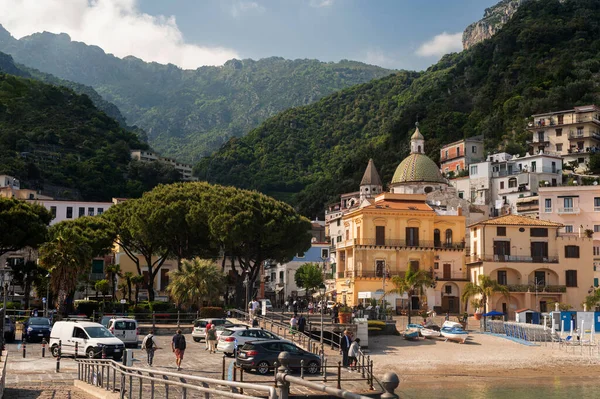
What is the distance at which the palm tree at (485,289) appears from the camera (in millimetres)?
63000

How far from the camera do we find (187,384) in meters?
12.1

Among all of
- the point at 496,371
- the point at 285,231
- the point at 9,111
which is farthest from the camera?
the point at 9,111

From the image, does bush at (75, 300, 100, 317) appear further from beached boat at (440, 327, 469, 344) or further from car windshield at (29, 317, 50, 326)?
beached boat at (440, 327, 469, 344)

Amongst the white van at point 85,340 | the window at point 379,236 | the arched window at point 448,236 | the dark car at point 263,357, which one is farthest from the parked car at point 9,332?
the arched window at point 448,236

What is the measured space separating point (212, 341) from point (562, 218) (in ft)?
192

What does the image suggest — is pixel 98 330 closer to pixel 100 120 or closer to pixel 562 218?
pixel 562 218

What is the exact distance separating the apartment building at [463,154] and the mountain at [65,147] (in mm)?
50486

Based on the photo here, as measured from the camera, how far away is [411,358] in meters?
42.8

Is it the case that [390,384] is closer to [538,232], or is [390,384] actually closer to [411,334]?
[411,334]

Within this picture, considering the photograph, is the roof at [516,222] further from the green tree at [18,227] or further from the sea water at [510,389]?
the green tree at [18,227]

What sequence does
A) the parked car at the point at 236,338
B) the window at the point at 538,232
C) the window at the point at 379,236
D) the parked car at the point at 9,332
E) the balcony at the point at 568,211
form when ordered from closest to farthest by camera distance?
1. the parked car at the point at 236,338
2. the parked car at the point at 9,332
3. the window at the point at 538,232
4. the window at the point at 379,236
5. the balcony at the point at 568,211

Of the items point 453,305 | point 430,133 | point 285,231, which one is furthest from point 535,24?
point 285,231

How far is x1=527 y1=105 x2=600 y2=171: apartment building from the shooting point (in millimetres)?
110938

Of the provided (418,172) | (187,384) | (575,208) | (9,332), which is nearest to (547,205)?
(575,208)
